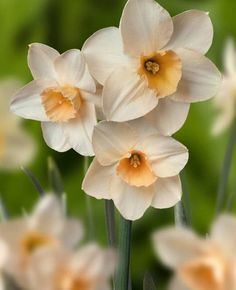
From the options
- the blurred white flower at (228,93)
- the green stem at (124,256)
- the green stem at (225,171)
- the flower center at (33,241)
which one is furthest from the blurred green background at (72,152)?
the flower center at (33,241)

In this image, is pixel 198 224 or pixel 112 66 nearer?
pixel 112 66

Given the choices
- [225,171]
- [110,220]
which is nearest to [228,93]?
[225,171]

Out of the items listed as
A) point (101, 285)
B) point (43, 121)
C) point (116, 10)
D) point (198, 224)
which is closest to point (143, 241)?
point (198, 224)

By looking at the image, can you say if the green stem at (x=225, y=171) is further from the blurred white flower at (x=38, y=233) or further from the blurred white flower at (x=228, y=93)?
the blurred white flower at (x=38, y=233)

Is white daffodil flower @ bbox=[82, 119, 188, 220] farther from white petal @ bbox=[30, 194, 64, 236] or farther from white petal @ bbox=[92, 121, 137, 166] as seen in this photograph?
white petal @ bbox=[30, 194, 64, 236]

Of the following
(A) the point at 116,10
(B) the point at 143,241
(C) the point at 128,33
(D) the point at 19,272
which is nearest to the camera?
(D) the point at 19,272

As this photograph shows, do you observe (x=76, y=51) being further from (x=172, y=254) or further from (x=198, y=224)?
(x=198, y=224)

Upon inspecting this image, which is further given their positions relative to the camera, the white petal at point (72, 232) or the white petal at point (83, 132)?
the white petal at point (83, 132)
